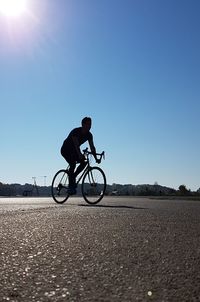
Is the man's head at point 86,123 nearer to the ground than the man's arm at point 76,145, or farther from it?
farther from it

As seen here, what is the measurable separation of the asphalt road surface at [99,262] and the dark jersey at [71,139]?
6939 mm

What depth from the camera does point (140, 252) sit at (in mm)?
3893

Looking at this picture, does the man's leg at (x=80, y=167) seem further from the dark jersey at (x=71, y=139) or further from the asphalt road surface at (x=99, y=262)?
the asphalt road surface at (x=99, y=262)

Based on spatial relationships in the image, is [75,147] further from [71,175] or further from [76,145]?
[71,175]

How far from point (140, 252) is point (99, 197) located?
8.93 meters

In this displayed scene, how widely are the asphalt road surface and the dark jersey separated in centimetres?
694

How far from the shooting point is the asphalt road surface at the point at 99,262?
2584mm

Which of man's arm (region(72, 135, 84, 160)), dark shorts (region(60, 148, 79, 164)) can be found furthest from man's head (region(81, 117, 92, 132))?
dark shorts (region(60, 148, 79, 164))


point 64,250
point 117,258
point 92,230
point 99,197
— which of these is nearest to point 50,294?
point 117,258

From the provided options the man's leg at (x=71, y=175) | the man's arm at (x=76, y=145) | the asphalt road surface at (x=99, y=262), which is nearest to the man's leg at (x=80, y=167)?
the man's leg at (x=71, y=175)

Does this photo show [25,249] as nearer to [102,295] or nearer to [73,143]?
[102,295]

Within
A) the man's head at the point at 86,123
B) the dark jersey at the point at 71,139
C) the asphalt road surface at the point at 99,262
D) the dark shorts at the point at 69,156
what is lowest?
the asphalt road surface at the point at 99,262

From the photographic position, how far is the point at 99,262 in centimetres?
345

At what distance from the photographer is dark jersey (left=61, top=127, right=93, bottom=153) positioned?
12844 millimetres
